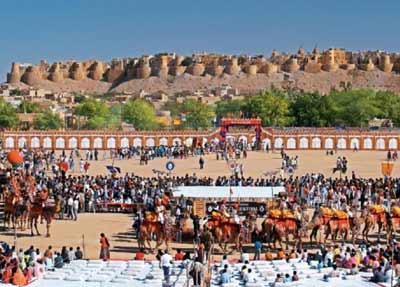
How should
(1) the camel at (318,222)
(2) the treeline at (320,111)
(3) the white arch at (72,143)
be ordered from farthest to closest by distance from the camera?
1. (2) the treeline at (320,111)
2. (3) the white arch at (72,143)
3. (1) the camel at (318,222)

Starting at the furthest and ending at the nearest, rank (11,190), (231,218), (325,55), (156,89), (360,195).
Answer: (325,55) → (156,89) → (360,195) → (11,190) → (231,218)

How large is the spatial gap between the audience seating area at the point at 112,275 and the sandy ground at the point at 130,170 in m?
3.12

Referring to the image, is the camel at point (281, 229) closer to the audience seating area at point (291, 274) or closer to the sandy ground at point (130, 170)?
the sandy ground at point (130, 170)

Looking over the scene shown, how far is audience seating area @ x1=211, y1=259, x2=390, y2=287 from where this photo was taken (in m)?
20.2

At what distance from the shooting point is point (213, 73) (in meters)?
189

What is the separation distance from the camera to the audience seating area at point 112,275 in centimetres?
2053

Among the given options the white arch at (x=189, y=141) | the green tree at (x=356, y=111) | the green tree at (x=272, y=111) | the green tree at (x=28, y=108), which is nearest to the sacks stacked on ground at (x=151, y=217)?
the white arch at (x=189, y=141)

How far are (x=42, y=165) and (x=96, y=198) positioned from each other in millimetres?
19664

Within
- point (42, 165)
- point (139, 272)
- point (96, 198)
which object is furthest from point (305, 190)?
point (42, 165)

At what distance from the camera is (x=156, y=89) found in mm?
179750


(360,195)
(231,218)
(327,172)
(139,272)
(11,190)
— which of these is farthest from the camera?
(327,172)

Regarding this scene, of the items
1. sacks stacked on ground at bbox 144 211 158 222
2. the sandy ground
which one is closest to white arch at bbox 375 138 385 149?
the sandy ground

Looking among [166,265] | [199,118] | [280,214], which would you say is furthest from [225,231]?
[199,118]

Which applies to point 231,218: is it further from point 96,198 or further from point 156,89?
point 156,89
